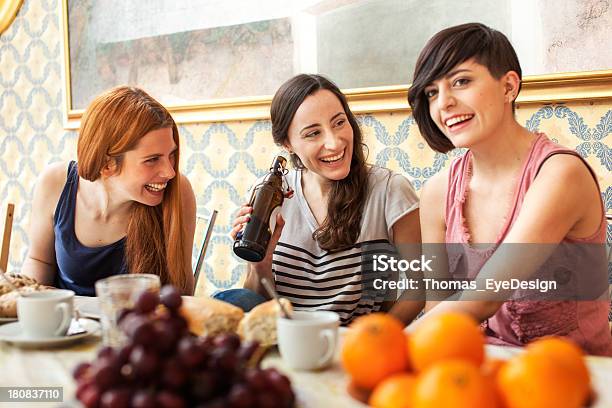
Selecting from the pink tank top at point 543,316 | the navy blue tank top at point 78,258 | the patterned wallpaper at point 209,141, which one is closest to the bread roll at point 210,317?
the pink tank top at point 543,316

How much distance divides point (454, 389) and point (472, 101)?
0.86 metres

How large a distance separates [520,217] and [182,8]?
71.9 inches

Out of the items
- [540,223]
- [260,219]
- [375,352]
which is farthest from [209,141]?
[375,352]

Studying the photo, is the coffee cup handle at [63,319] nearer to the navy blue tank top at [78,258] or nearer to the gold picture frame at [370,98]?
the navy blue tank top at [78,258]

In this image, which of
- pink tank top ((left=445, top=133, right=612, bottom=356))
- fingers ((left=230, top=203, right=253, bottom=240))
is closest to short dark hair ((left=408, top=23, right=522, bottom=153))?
pink tank top ((left=445, top=133, right=612, bottom=356))

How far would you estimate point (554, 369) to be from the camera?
1.75 ft

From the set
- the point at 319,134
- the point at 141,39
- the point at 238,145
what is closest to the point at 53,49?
the point at 141,39

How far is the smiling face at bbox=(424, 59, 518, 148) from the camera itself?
125 cm

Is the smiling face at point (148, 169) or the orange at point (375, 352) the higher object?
the smiling face at point (148, 169)

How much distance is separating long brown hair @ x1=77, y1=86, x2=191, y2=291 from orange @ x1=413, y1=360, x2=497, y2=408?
1.06 meters

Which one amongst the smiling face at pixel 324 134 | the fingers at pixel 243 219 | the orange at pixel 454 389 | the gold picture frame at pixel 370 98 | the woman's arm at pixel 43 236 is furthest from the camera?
the gold picture frame at pixel 370 98

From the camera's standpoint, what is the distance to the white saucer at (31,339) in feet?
2.82

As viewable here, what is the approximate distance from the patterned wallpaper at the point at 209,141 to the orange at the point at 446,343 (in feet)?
4.39

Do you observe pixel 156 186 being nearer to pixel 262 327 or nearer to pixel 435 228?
pixel 435 228
